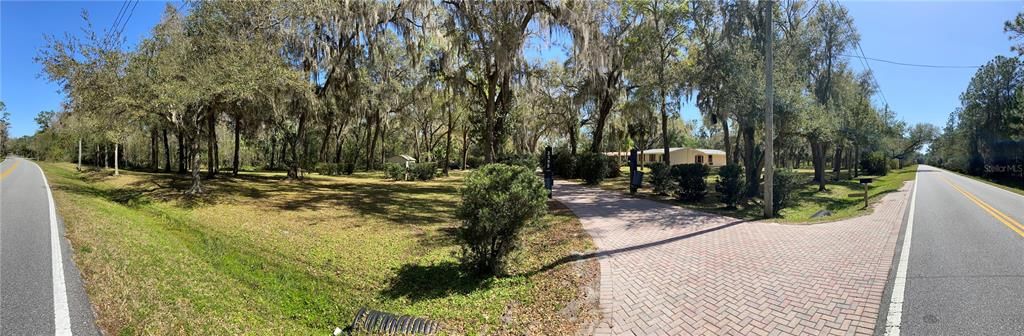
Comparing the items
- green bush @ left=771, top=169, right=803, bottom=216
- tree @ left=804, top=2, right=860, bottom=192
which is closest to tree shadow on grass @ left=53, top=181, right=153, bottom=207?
green bush @ left=771, top=169, right=803, bottom=216

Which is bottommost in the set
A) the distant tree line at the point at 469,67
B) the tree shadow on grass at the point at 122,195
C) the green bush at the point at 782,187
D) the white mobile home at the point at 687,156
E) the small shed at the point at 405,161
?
the tree shadow on grass at the point at 122,195

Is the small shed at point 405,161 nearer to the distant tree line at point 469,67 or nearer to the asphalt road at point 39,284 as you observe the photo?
the distant tree line at point 469,67

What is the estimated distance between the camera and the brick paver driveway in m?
3.80

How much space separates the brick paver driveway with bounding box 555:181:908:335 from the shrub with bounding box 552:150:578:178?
14875 millimetres

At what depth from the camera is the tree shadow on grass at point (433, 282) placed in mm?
5125

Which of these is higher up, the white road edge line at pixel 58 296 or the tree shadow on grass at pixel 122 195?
the tree shadow on grass at pixel 122 195

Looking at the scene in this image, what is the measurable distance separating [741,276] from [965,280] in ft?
8.80

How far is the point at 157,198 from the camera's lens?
1209cm

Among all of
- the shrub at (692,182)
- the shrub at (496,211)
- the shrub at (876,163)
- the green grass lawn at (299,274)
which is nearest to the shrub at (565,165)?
the shrub at (692,182)

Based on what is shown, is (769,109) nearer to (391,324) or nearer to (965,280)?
(965,280)

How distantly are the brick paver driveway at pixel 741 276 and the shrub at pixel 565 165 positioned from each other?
14.9 m

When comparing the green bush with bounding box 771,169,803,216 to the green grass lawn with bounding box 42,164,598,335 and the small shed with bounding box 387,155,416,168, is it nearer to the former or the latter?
the green grass lawn with bounding box 42,164,598,335

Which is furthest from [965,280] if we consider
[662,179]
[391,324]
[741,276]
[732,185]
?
[662,179]

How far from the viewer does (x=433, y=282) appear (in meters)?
5.54
